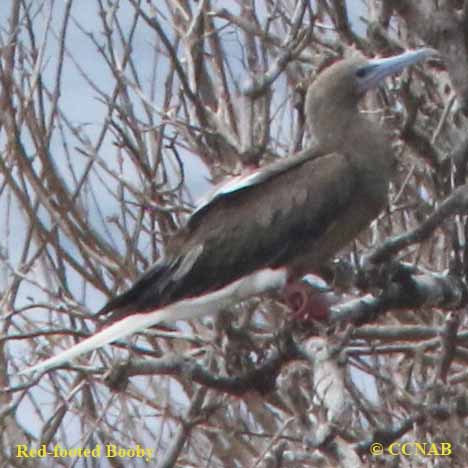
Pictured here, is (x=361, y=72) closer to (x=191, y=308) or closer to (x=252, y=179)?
(x=252, y=179)

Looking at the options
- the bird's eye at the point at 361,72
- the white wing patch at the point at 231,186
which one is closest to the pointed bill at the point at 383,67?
the bird's eye at the point at 361,72

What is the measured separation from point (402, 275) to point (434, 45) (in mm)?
807

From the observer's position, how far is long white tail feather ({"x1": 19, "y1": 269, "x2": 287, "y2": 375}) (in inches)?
222

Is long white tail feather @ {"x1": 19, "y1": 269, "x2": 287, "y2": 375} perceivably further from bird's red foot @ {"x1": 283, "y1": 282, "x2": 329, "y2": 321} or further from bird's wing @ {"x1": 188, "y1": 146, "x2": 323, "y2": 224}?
bird's wing @ {"x1": 188, "y1": 146, "x2": 323, "y2": 224}

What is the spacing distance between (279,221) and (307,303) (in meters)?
0.77

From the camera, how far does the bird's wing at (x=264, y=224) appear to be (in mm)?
6250

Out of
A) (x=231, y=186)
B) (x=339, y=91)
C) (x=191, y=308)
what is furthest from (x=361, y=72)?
(x=191, y=308)

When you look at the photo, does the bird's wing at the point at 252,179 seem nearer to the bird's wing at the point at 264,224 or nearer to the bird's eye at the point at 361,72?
the bird's wing at the point at 264,224

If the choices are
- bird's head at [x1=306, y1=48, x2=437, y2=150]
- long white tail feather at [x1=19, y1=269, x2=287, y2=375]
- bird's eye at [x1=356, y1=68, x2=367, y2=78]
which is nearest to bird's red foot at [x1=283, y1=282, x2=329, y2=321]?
long white tail feather at [x1=19, y1=269, x2=287, y2=375]

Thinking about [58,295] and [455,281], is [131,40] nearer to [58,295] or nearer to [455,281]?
[58,295]

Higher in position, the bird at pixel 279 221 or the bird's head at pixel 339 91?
the bird's head at pixel 339 91

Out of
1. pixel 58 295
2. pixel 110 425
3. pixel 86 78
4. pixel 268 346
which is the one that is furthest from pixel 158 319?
pixel 86 78

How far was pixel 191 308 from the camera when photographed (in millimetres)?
6109

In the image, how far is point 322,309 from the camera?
5648 mm
